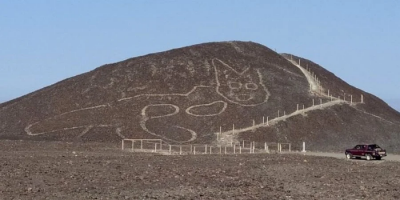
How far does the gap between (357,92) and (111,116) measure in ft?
154

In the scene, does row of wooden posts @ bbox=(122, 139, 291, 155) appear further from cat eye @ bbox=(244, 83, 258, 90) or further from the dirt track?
the dirt track

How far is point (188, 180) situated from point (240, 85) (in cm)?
7829

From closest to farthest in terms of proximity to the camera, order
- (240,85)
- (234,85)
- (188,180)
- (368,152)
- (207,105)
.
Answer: (188,180), (368,152), (207,105), (240,85), (234,85)

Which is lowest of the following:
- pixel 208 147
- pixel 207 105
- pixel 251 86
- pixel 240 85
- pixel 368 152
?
pixel 368 152

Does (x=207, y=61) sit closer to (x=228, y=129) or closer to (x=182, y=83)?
(x=182, y=83)

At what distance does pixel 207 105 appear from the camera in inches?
4254

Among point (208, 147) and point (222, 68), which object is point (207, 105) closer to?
point (222, 68)

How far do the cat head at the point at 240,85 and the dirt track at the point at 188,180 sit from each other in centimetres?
5754

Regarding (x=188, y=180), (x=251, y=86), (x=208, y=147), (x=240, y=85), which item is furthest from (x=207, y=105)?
(x=188, y=180)

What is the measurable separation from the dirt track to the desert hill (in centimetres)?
4286

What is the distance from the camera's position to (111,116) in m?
105

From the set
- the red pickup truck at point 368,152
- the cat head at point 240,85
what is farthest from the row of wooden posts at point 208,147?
the cat head at point 240,85

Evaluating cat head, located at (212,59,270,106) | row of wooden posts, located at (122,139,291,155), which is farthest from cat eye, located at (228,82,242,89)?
row of wooden posts, located at (122,139,291,155)

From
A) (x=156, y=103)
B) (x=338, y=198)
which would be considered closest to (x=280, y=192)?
(x=338, y=198)
